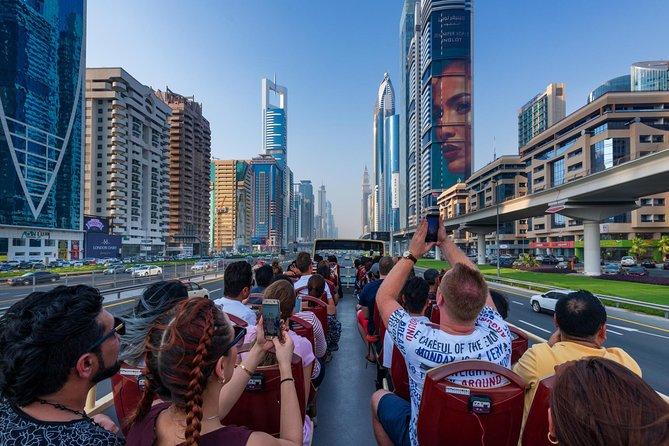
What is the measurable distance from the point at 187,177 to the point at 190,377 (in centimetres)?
12735

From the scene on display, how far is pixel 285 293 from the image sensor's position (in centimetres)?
313

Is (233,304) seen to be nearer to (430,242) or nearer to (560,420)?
(430,242)

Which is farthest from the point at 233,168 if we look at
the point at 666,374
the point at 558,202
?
the point at 666,374

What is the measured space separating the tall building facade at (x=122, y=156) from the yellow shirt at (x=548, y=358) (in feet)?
319

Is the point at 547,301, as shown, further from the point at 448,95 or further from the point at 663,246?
the point at 448,95

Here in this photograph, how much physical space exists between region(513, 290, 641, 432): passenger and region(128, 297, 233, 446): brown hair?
76.6 inches

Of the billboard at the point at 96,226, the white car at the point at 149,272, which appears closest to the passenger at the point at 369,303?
the white car at the point at 149,272

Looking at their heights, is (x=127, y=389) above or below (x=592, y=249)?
above

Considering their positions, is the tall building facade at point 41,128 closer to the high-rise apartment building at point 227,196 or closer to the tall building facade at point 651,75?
the high-rise apartment building at point 227,196

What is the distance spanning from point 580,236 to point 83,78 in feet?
347

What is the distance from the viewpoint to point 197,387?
4.11ft

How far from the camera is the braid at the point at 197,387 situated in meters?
1.18

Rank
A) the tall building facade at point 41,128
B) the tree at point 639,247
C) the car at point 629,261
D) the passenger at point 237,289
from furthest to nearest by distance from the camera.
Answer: the tall building facade at point 41,128 < the tree at point 639,247 < the car at point 629,261 < the passenger at point 237,289

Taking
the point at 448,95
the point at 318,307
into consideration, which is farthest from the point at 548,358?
the point at 448,95
